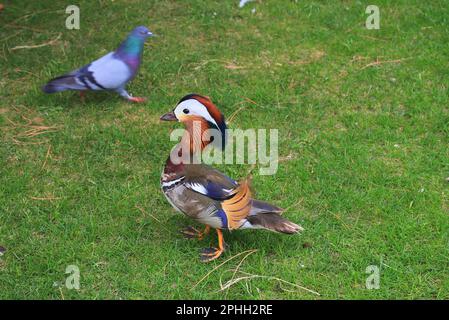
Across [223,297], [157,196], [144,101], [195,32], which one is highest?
[195,32]

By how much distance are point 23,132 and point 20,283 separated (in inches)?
64.8

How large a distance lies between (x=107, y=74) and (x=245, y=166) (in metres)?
1.37

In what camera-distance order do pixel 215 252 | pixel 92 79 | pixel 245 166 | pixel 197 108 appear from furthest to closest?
pixel 92 79 → pixel 245 166 → pixel 215 252 → pixel 197 108

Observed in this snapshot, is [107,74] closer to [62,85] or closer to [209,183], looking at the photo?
[62,85]

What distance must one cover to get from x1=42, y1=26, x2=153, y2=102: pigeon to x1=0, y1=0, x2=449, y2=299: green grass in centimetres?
21

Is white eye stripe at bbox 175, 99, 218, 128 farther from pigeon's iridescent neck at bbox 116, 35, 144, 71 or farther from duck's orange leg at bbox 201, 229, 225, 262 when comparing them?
pigeon's iridescent neck at bbox 116, 35, 144, 71

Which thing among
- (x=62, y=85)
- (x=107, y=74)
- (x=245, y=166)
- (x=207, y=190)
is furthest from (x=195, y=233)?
(x=62, y=85)

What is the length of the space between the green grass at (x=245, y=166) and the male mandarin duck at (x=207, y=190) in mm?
278

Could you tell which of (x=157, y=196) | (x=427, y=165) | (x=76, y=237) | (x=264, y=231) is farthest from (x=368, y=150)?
(x=76, y=237)

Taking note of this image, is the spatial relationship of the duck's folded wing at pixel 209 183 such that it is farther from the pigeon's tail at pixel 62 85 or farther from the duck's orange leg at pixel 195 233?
the pigeon's tail at pixel 62 85

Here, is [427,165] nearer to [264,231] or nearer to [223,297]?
[264,231]

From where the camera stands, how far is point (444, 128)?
16.3 feet

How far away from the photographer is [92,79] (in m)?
5.11

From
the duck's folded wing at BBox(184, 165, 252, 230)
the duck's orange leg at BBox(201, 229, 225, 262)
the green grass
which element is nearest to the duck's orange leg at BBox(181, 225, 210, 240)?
the green grass
